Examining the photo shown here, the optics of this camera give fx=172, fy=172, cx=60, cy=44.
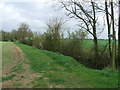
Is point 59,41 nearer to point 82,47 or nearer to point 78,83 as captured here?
point 82,47

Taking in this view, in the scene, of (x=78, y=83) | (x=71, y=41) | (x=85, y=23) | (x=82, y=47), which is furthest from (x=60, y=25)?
(x=78, y=83)

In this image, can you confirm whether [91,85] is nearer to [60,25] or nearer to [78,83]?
[78,83]

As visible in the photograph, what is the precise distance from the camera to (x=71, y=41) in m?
19.8

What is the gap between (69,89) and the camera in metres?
5.17

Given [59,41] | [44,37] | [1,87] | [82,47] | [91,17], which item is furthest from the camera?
[44,37]

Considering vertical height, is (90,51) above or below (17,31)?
below

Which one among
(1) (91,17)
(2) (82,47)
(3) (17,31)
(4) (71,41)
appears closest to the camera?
(1) (91,17)

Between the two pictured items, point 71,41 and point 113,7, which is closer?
point 113,7

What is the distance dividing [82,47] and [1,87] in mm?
13260

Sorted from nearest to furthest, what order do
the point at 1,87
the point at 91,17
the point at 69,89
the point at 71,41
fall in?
1. the point at 69,89
2. the point at 1,87
3. the point at 91,17
4. the point at 71,41

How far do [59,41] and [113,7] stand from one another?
41.7ft

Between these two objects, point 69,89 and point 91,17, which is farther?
point 91,17

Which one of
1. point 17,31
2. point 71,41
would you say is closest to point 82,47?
point 71,41

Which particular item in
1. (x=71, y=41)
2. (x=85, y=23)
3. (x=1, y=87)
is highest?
(x=85, y=23)
